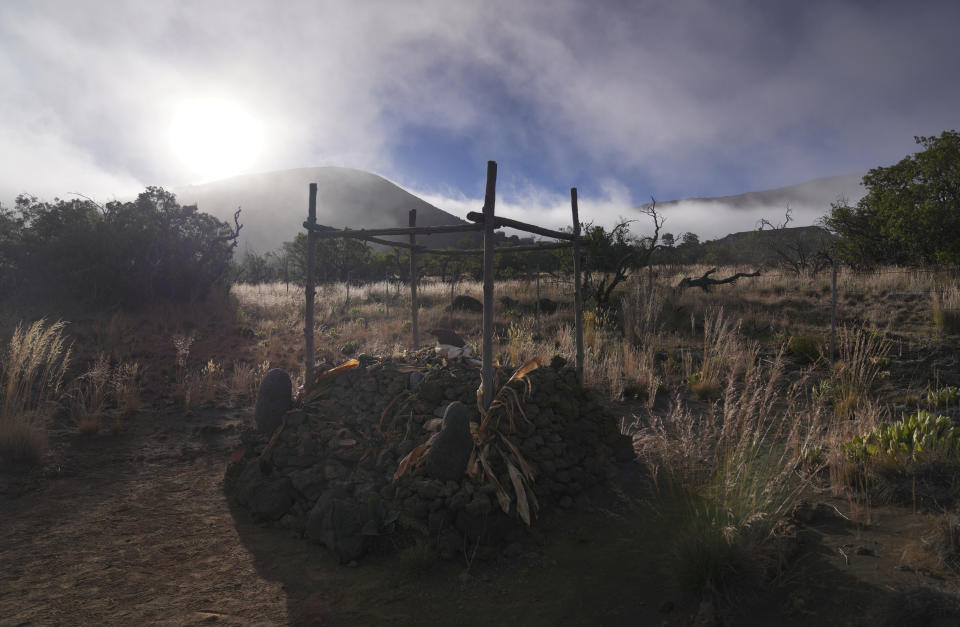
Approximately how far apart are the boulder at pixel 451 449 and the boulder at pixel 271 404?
191 cm

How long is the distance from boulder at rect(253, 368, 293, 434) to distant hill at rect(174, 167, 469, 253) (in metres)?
80.3

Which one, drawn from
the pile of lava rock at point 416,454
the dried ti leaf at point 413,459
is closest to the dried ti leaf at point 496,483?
the pile of lava rock at point 416,454

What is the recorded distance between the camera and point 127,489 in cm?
455

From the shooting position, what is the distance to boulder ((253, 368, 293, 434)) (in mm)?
4836

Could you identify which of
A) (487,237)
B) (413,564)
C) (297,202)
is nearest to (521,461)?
(413,564)

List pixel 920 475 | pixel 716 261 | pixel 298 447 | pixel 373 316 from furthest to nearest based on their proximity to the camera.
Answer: pixel 716 261
pixel 373 316
pixel 298 447
pixel 920 475

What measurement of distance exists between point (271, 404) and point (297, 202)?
105m

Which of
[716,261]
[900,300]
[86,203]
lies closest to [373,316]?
[86,203]

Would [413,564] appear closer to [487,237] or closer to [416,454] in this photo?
[416,454]

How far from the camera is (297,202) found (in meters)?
100

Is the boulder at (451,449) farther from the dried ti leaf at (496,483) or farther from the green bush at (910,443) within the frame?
the green bush at (910,443)

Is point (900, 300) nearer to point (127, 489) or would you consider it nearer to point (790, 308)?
point (790, 308)

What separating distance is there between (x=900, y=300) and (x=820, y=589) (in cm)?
1445

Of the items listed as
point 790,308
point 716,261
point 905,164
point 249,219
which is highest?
point 249,219
